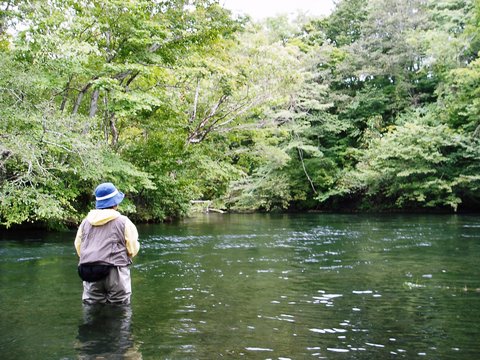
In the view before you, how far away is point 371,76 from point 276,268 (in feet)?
112

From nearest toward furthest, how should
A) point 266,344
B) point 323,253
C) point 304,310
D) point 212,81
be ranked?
point 266,344 → point 304,310 → point 323,253 → point 212,81

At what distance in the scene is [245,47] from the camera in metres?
24.3

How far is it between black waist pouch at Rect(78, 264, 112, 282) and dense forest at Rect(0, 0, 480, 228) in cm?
698

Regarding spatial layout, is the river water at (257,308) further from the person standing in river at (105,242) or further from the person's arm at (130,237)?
the person's arm at (130,237)

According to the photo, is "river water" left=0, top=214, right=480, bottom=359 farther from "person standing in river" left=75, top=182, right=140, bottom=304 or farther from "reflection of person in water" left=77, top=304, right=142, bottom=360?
"person standing in river" left=75, top=182, right=140, bottom=304

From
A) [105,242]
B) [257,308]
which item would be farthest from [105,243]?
[257,308]

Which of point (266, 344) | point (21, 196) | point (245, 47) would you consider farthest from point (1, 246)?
point (245, 47)

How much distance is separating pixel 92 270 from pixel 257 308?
7.10 ft

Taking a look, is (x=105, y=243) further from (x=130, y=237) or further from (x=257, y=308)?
(x=257, y=308)

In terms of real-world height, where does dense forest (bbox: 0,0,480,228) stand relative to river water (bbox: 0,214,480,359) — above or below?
above

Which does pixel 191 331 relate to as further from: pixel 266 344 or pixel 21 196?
pixel 21 196

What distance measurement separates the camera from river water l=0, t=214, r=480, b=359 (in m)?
4.48

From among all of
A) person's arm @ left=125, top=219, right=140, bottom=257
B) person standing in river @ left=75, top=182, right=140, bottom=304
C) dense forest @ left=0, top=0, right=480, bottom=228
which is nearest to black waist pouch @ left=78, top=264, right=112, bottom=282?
person standing in river @ left=75, top=182, right=140, bottom=304

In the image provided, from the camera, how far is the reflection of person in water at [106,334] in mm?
4258
